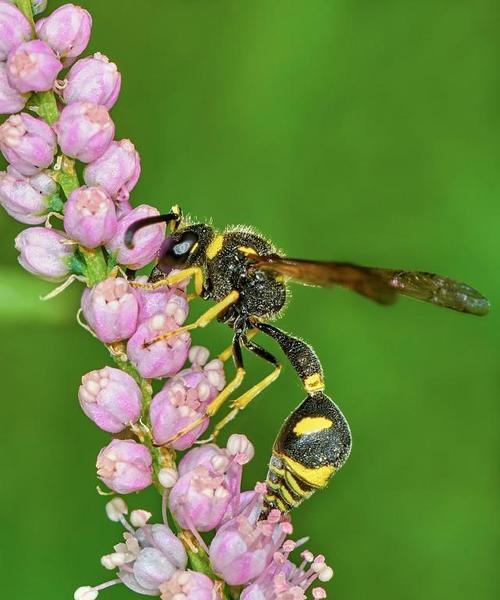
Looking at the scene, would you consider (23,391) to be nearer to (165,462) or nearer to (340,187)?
(340,187)

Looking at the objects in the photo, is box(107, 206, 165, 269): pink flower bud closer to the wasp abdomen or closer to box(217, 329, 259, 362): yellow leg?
box(217, 329, 259, 362): yellow leg

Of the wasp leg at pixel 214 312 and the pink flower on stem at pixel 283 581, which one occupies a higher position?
the wasp leg at pixel 214 312

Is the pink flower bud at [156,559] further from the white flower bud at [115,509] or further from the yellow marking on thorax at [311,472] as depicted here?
the yellow marking on thorax at [311,472]

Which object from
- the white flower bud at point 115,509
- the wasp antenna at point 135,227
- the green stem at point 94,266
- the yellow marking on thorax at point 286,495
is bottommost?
the white flower bud at point 115,509

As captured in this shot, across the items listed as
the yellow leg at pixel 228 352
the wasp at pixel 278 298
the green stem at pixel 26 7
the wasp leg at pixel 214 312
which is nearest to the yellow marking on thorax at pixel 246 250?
the wasp at pixel 278 298

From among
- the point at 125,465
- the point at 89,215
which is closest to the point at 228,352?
the point at 125,465
